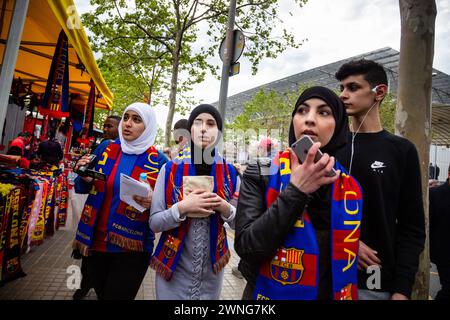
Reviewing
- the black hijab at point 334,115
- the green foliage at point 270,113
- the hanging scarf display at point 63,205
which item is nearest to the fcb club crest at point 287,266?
the black hijab at point 334,115

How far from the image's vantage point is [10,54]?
1795 mm

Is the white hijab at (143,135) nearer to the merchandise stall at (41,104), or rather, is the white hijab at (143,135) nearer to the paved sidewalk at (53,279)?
the paved sidewalk at (53,279)

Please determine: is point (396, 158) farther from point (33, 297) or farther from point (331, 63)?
point (331, 63)

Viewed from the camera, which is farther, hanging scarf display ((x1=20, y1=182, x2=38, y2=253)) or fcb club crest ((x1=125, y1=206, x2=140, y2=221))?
hanging scarf display ((x1=20, y1=182, x2=38, y2=253))

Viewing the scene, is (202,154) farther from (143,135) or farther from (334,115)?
(334,115)

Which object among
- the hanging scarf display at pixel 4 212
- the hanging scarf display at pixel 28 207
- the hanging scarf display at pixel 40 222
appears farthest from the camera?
the hanging scarf display at pixel 40 222

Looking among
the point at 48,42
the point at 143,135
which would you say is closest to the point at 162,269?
the point at 143,135

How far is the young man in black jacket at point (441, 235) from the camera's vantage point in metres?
2.95

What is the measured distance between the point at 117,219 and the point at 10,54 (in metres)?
1.42

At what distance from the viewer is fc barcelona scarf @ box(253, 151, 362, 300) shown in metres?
1.08

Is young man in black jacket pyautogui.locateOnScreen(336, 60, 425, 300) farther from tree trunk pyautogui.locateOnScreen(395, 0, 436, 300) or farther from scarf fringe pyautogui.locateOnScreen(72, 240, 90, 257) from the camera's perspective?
scarf fringe pyautogui.locateOnScreen(72, 240, 90, 257)

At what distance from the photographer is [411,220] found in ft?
4.80

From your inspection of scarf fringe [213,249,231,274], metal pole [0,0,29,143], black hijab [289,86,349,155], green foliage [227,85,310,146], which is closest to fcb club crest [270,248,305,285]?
black hijab [289,86,349,155]

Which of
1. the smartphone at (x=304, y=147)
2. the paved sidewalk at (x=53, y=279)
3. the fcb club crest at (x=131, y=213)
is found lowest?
the paved sidewalk at (x=53, y=279)
